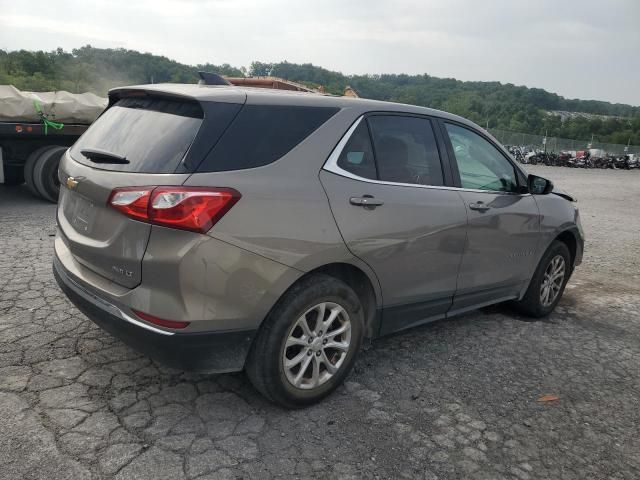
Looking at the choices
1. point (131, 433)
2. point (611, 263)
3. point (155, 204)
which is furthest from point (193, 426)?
point (611, 263)

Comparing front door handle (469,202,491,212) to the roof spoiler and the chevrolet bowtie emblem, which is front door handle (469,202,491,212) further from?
the chevrolet bowtie emblem

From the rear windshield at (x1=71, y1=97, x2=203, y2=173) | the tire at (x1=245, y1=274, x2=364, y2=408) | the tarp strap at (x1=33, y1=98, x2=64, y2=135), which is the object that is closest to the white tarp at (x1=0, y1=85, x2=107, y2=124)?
the tarp strap at (x1=33, y1=98, x2=64, y2=135)

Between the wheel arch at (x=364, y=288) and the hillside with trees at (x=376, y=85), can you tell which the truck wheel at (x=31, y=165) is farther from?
the wheel arch at (x=364, y=288)

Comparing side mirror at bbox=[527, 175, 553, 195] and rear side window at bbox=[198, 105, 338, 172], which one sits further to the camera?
side mirror at bbox=[527, 175, 553, 195]

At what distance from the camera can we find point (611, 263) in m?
7.18

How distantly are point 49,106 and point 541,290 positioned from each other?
728cm

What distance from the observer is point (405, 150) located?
3.31m

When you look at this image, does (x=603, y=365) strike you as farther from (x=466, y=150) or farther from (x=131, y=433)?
(x=131, y=433)

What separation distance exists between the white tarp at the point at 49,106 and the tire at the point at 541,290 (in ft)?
21.0

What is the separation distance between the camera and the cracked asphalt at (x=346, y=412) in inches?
96.2

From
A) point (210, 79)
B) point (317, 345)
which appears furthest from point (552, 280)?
point (210, 79)

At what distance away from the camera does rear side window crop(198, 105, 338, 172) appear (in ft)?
8.18

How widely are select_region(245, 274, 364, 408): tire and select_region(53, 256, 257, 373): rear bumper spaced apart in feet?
0.39

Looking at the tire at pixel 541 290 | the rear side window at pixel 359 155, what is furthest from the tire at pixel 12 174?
the tire at pixel 541 290
